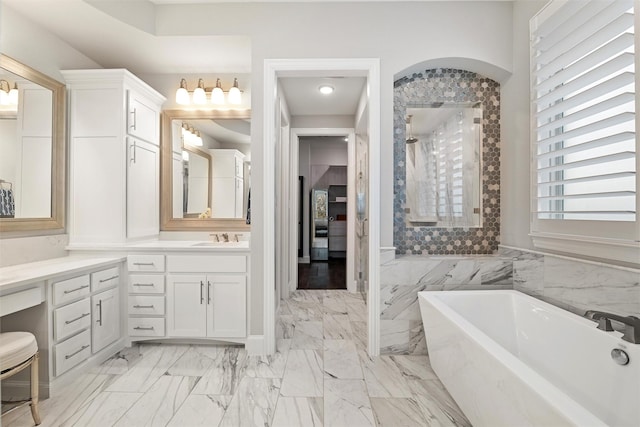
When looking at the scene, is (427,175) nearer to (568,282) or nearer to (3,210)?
(568,282)

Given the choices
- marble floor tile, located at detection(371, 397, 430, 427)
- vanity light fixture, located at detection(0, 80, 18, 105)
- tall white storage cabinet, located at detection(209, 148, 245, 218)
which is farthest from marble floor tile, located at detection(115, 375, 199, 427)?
vanity light fixture, located at detection(0, 80, 18, 105)

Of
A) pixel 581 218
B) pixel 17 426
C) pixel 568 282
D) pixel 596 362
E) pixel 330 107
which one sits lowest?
pixel 17 426

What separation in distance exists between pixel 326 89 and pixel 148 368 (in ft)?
10.3

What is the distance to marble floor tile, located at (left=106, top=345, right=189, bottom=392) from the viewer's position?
2.07 meters

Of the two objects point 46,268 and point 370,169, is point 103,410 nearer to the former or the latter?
point 46,268

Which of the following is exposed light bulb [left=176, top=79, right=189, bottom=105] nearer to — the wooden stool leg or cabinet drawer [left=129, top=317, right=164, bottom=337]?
cabinet drawer [left=129, top=317, right=164, bottom=337]

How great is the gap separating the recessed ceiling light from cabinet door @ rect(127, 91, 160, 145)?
1.74 meters

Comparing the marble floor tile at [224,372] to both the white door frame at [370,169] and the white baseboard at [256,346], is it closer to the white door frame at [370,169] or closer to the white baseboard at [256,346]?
the white baseboard at [256,346]

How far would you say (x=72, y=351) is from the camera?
2113 millimetres

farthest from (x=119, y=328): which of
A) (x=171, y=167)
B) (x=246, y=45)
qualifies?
(x=246, y=45)

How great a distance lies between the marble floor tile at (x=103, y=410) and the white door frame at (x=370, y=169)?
98cm

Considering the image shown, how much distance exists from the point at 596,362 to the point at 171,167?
3587 millimetres

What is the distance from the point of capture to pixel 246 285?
2.61 metres

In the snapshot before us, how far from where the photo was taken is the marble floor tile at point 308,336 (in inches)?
106
